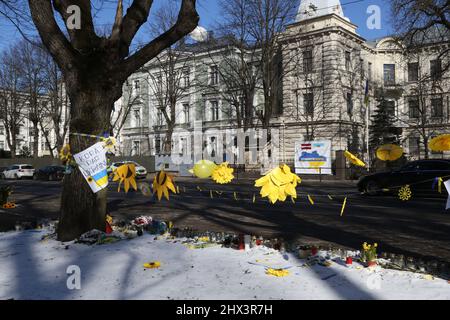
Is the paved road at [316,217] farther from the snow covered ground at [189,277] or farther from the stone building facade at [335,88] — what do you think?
the stone building facade at [335,88]

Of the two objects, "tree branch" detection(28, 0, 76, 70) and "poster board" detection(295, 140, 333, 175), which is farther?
"poster board" detection(295, 140, 333, 175)

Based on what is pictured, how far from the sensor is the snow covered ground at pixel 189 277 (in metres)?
Answer: 4.49

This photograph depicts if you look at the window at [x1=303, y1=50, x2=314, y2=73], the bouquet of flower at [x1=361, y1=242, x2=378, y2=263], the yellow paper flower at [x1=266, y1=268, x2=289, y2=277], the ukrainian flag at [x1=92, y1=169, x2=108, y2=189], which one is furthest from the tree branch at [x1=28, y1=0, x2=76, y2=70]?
the window at [x1=303, y1=50, x2=314, y2=73]

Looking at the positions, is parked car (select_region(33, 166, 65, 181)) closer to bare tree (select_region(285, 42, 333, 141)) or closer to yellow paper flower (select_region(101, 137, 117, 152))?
bare tree (select_region(285, 42, 333, 141))

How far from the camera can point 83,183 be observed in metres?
7.26

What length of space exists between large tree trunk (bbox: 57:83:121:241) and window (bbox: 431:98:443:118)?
135 feet

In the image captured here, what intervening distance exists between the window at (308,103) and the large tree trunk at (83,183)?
3560cm

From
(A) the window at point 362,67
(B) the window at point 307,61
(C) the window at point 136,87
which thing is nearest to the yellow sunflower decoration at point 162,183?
(B) the window at point 307,61

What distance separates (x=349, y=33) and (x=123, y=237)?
39618 millimetres

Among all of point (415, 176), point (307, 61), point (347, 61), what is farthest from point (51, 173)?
point (347, 61)

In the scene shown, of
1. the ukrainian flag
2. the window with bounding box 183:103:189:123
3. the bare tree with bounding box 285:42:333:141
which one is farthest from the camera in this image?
the window with bounding box 183:103:189:123

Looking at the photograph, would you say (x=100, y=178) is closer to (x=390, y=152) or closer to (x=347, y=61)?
(x=390, y=152)

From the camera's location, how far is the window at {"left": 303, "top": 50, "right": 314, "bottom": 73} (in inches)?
1617

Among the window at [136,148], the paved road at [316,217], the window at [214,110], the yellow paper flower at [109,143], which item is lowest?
the paved road at [316,217]
